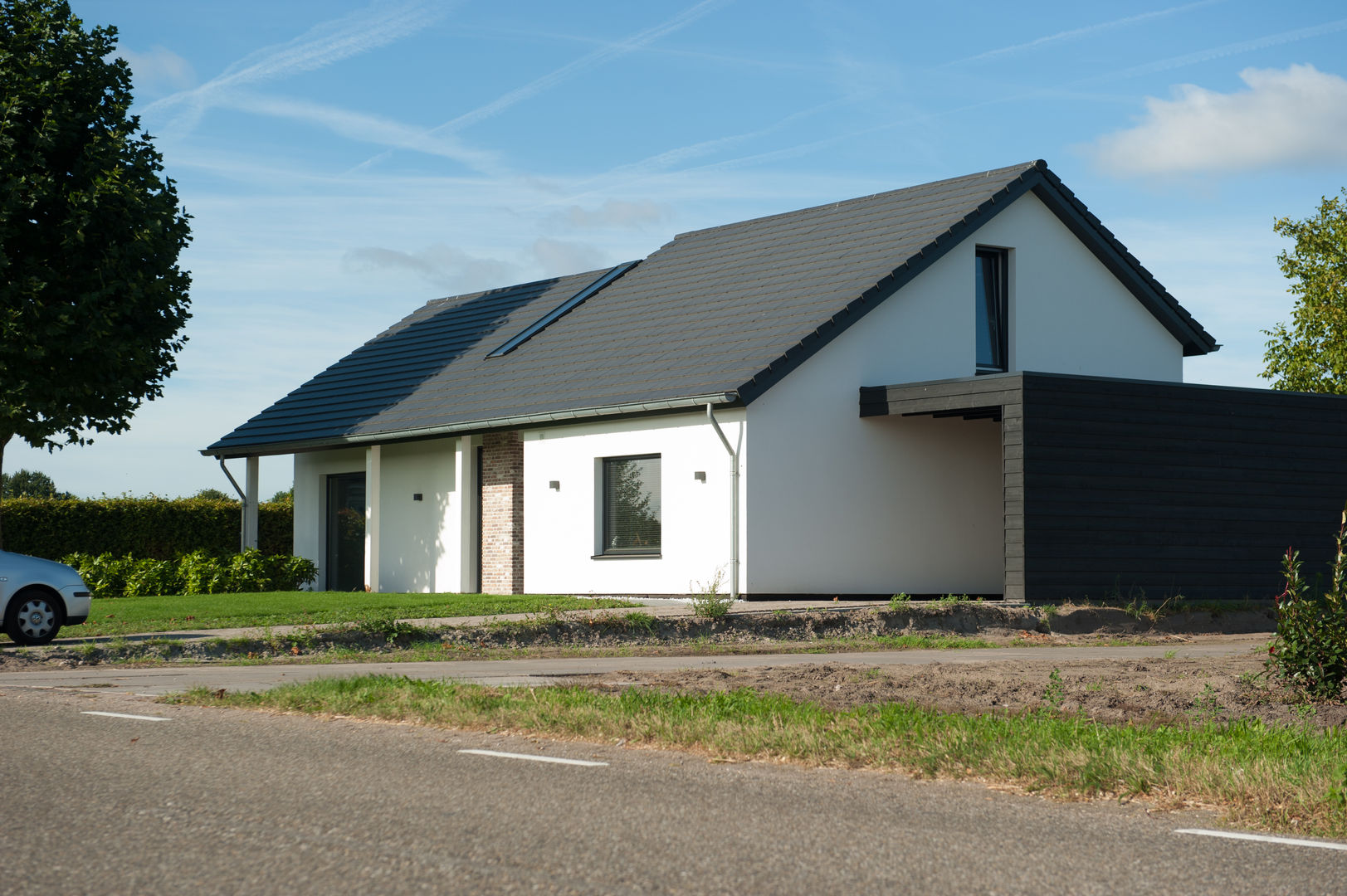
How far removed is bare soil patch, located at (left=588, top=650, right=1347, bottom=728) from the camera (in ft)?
29.9

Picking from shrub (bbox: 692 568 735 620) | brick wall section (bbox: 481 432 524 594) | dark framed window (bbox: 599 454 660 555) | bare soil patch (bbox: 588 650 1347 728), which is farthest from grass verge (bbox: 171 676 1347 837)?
brick wall section (bbox: 481 432 524 594)

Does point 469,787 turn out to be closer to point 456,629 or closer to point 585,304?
point 456,629

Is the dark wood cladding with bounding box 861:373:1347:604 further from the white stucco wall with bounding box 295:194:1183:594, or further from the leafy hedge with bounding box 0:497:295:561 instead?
the leafy hedge with bounding box 0:497:295:561

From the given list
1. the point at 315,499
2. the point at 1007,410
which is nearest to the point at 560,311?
the point at 315,499

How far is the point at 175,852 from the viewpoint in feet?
17.5

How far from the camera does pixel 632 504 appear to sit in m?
22.5

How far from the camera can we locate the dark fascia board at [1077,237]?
20812 millimetres

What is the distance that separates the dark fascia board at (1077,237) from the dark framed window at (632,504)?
280 cm

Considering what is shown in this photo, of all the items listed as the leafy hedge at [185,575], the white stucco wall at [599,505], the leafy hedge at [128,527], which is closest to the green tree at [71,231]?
the leafy hedge at [185,575]

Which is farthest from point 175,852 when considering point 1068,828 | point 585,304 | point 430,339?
point 430,339

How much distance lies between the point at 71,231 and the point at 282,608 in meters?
8.72

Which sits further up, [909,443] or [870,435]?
[870,435]

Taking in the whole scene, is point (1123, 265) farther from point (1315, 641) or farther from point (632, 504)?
point (1315, 641)

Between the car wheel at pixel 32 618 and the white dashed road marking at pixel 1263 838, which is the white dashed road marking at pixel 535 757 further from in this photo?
the car wheel at pixel 32 618
